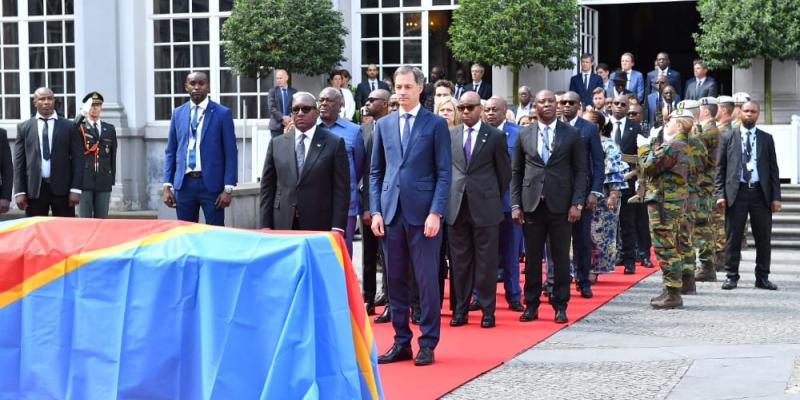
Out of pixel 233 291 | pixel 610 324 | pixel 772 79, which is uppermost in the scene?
pixel 772 79

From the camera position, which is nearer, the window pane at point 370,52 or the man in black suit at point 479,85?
the man in black suit at point 479,85

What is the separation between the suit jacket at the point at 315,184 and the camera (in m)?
8.70

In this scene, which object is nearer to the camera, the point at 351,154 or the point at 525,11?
the point at 351,154

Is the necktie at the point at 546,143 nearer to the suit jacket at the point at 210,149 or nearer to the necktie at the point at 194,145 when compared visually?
the suit jacket at the point at 210,149

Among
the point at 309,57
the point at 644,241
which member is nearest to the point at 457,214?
the point at 644,241

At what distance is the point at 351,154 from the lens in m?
10.7

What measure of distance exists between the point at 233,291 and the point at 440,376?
2.59m

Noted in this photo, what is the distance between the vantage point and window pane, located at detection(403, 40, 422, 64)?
22.1 meters

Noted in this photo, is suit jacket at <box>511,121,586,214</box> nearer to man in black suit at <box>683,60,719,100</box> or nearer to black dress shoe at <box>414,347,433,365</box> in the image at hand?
black dress shoe at <box>414,347,433,365</box>

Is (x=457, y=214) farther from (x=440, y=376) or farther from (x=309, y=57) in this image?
(x=309, y=57)

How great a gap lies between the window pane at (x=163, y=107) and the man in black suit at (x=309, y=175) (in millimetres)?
15237

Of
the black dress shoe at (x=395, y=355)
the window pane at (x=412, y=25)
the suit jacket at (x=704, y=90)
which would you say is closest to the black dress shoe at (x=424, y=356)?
the black dress shoe at (x=395, y=355)

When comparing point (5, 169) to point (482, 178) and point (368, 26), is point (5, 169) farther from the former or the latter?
point (368, 26)

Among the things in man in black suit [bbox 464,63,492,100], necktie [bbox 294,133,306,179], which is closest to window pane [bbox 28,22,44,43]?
man in black suit [bbox 464,63,492,100]
